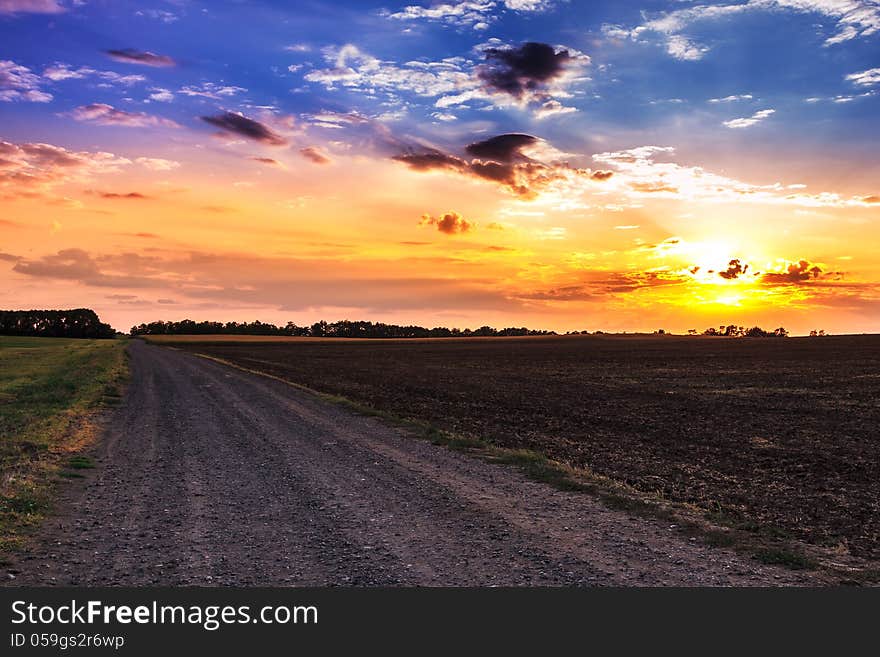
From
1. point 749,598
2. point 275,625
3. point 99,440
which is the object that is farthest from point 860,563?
point 99,440

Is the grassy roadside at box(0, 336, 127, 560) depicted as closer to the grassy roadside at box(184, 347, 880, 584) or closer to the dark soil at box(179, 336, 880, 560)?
the grassy roadside at box(184, 347, 880, 584)

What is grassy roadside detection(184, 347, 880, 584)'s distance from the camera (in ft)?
30.9

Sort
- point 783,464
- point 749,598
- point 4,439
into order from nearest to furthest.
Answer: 1. point 749,598
2. point 783,464
3. point 4,439

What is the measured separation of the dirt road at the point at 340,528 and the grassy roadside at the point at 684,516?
436mm

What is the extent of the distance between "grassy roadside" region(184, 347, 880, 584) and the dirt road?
1.43ft

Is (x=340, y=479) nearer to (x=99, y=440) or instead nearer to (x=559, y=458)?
(x=559, y=458)

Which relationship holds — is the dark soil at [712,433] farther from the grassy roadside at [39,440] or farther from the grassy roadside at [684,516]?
the grassy roadside at [39,440]

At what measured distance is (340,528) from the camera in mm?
10734

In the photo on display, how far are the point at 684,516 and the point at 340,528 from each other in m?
6.35

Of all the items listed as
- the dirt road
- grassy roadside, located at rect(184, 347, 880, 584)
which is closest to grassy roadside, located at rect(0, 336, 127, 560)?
the dirt road

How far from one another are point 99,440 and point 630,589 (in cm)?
1787

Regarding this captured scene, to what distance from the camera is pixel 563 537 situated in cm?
1045

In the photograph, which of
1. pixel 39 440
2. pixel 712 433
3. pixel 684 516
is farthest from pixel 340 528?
pixel 712 433

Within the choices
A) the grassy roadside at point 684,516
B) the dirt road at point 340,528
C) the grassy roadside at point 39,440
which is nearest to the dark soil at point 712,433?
the grassy roadside at point 684,516
